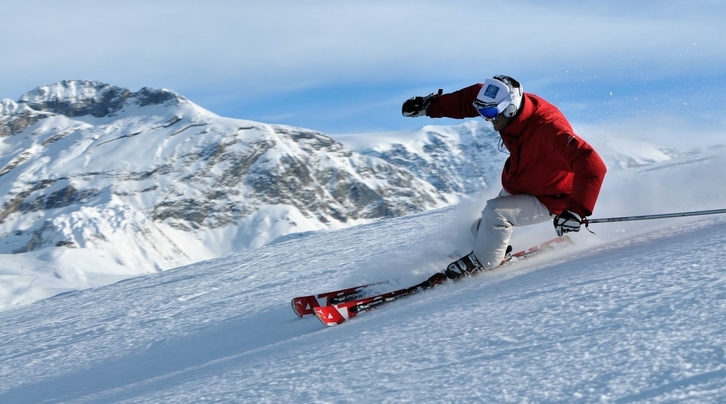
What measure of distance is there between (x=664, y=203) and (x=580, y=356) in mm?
3982

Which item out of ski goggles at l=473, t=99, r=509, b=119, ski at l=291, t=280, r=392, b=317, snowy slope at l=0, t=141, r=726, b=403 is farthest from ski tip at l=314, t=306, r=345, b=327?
ski goggles at l=473, t=99, r=509, b=119

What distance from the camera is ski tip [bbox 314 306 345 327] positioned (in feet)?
16.5

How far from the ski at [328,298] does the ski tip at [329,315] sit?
0.49 meters

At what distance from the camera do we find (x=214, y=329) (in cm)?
609

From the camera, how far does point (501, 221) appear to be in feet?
17.9

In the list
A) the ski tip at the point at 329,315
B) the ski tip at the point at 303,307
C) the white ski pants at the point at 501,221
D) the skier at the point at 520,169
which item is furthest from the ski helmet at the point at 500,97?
the ski tip at the point at 303,307

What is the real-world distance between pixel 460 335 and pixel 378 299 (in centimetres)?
183

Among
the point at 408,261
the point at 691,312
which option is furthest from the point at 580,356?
the point at 408,261

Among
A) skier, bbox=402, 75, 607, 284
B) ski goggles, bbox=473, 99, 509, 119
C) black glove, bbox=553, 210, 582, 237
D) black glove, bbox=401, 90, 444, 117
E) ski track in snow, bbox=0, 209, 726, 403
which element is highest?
black glove, bbox=401, 90, 444, 117

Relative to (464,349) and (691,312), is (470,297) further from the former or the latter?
(691,312)

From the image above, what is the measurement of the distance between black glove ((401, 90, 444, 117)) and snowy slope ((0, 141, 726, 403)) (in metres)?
1.11

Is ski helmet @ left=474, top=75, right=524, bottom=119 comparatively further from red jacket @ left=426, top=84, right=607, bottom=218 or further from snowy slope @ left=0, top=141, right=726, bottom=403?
snowy slope @ left=0, top=141, right=726, bottom=403

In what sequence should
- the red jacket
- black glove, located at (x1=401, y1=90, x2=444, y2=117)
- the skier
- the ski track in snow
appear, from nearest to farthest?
the ski track in snow
the red jacket
the skier
black glove, located at (x1=401, y1=90, x2=444, y2=117)

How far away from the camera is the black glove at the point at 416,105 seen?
661 cm
